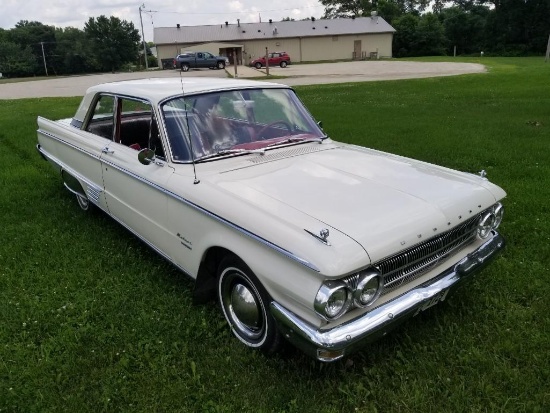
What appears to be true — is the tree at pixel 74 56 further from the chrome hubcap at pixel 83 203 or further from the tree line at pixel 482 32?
the chrome hubcap at pixel 83 203

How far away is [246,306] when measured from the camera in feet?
9.10

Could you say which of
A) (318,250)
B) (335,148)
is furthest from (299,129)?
(318,250)

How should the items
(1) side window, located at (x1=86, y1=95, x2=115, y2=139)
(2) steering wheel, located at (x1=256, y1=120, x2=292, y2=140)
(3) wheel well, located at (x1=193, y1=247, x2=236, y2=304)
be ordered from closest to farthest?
(3) wheel well, located at (x1=193, y1=247, x2=236, y2=304), (2) steering wheel, located at (x1=256, y1=120, x2=292, y2=140), (1) side window, located at (x1=86, y1=95, x2=115, y2=139)

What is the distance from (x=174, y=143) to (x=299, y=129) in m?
1.13

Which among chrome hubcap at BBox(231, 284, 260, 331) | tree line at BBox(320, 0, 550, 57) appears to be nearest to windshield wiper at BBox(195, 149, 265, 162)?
chrome hubcap at BBox(231, 284, 260, 331)

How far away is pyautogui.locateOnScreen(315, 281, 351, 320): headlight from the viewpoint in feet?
6.98

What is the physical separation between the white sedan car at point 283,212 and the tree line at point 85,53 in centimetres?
6791

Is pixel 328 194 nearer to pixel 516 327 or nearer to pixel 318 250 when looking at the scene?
pixel 318 250

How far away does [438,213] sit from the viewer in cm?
256

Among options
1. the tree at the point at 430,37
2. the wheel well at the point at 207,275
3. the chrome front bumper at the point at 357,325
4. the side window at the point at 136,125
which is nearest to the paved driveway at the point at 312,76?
the side window at the point at 136,125

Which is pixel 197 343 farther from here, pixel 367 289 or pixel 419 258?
pixel 419 258

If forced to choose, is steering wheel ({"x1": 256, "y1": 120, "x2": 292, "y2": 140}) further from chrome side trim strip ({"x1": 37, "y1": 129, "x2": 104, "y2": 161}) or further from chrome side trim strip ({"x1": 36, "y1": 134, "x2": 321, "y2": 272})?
chrome side trim strip ({"x1": 37, "y1": 129, "x2": 104, "y2": 161})

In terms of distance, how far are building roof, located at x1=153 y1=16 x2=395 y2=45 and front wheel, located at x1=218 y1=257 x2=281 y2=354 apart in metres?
53.3

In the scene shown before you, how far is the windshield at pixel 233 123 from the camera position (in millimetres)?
3295
